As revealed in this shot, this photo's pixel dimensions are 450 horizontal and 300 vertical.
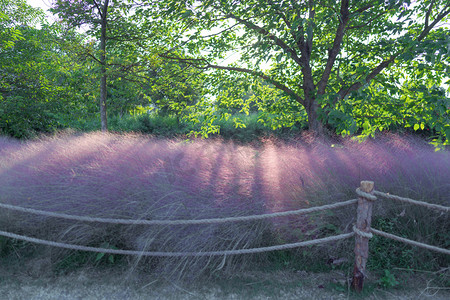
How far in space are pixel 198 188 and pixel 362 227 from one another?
1.74 m

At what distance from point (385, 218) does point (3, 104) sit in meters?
11.1

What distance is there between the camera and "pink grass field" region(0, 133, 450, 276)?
3438 mm

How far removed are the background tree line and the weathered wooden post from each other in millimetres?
1631

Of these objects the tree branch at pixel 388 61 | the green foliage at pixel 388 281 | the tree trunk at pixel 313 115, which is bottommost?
the green foliage at pixel 388 281

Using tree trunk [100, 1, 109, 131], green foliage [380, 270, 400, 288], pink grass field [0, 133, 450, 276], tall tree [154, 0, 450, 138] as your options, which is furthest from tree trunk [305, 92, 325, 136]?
tree trunk [100, 1, 109, 131]

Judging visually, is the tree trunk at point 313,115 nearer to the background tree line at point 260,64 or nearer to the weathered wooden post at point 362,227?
the background tree line at point 260,64

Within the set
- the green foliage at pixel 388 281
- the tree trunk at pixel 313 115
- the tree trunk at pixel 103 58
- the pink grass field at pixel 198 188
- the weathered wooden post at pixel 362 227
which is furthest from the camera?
the tree trunk at pixel 103 58

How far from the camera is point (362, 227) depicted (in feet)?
9.32

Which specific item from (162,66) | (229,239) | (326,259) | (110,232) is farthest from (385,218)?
(162,66)

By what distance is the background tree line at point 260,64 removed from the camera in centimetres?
507

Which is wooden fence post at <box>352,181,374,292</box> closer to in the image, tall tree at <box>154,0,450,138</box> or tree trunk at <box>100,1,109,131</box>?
tall tree at <box>154,0,450,138</box>

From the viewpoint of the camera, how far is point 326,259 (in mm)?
3434

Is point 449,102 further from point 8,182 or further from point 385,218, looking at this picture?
point 8,182

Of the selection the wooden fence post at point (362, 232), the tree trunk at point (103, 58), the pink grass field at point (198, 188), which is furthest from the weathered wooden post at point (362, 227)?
the tree trunk at point (103, 58)
